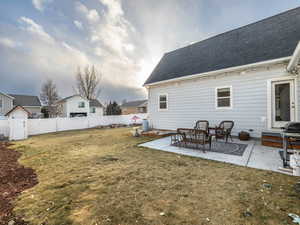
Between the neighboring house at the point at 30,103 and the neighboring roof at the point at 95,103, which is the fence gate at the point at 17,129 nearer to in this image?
the neighboring house at the point at 30,103

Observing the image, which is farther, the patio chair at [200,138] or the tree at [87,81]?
the tree at [87,81]

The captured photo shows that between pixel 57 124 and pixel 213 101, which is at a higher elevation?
pixel 213 101

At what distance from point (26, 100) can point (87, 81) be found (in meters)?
11.9

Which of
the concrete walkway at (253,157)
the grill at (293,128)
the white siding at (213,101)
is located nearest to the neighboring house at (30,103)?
the white siding at (213,101)

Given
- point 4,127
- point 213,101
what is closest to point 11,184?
point 213,101

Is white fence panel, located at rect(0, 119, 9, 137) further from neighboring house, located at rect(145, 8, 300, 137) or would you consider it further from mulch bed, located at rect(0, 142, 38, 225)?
neighboring house, located at rect(145, 8, 300, 137)

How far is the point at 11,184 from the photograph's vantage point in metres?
3.00

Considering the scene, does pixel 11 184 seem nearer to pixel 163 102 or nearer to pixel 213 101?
pixel 163 102

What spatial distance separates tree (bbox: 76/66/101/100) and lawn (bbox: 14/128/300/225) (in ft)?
89.6

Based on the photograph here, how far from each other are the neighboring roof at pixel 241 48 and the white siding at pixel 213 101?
2.05 feet

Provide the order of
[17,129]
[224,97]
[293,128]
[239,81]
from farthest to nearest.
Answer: [17,129] < [224,97] < [239,81] < [293,128]

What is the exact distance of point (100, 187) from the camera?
275cm

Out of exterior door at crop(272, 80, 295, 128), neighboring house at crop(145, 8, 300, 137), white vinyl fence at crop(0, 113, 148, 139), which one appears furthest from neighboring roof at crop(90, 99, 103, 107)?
exterior door at crop(272, 80, 295, 128)

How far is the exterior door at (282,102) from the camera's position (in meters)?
5.52
